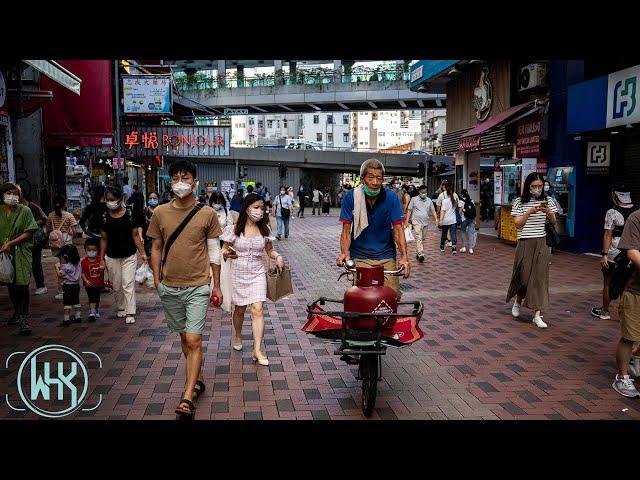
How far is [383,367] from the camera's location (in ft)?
18.2

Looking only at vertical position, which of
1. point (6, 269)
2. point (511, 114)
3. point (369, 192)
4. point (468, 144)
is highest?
point (511, 114)

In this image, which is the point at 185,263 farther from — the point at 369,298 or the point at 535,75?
the point at 535,75

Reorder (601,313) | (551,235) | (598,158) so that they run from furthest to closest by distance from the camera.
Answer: (598,158) → (601,313) → (551,235)

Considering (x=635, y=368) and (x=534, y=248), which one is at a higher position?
(x=534, y=248)

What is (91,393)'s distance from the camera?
469 centimetres

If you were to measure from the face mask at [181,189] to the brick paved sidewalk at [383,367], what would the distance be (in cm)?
161

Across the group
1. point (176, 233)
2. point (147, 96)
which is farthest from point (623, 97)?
point (147, 96)

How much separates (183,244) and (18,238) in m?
2.85

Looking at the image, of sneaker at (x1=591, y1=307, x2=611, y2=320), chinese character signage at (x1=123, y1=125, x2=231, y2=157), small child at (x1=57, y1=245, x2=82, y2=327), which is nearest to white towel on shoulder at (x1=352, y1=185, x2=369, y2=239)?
small child at (x1=57, y1=245, x2=82, y2=327)

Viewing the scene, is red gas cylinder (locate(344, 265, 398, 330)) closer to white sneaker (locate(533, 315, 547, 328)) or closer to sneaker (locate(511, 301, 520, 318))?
white sneaker (locate(533, 315, 547, 328))

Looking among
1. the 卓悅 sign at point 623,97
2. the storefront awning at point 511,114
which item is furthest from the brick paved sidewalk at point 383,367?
the storefront awning at point 511,114
